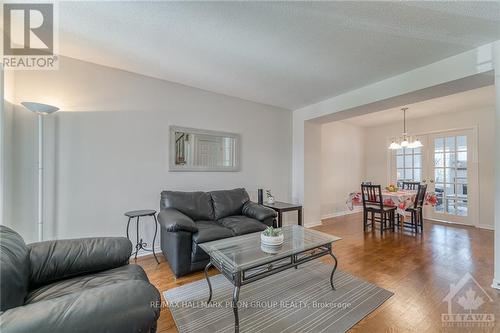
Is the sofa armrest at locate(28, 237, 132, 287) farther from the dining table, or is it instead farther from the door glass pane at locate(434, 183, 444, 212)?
the door glass pane at locate(434, 183, 444, 212)

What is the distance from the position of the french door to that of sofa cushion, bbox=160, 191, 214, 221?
206 inches

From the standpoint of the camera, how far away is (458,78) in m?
2.34

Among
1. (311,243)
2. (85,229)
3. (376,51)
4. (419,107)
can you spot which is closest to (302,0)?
(376,51)

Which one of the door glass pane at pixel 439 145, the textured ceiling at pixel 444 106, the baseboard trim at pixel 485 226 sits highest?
the textured ceiling at pixel 444 106

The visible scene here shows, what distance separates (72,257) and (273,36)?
7.93 ft

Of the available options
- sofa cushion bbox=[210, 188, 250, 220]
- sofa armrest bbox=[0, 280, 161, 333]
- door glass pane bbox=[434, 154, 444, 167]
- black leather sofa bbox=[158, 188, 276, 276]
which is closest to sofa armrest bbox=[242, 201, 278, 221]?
black leather sofa bbox=[158, 188, 276, 276]

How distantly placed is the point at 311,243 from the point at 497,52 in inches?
102

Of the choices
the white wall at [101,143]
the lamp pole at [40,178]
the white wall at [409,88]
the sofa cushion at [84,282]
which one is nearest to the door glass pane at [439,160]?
the white wall at [409,88]

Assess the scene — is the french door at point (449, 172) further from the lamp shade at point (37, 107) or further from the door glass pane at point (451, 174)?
the lamp shade at point (37, 107)

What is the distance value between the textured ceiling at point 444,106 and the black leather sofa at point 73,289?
5.10m

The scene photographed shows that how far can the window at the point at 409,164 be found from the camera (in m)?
5.30

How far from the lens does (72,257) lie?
1.44 m

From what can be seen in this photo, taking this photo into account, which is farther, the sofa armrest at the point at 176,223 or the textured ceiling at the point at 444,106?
the textured ceiling at the point at 444,106

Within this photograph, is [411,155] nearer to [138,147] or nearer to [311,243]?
[311,243]
